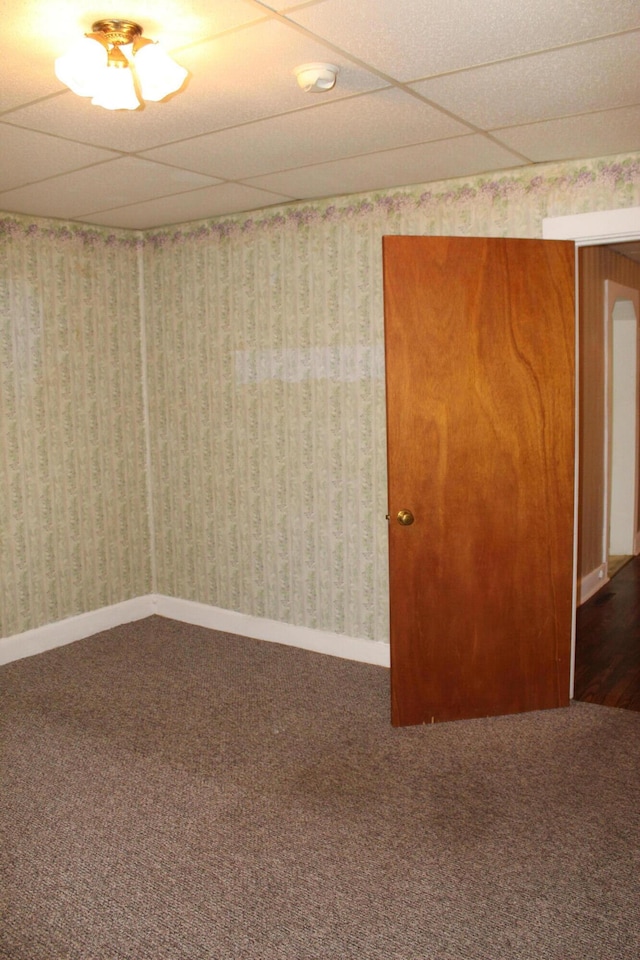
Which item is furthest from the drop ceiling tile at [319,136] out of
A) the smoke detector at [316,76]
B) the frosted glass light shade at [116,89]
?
the frosted glass light shade at [116,89]

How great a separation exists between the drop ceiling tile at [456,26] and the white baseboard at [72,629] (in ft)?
11.6

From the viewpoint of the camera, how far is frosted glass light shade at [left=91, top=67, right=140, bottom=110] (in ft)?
6.79

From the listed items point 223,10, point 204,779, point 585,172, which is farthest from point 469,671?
point 223,10

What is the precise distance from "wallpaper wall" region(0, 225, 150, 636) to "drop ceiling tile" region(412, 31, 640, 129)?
264 cm

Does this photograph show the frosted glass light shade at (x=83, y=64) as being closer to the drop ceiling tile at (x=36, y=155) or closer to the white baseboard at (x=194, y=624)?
the drop ceiling tile at (x=36, y=155)

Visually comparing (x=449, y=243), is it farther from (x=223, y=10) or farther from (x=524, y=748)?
(x=524, y=748)

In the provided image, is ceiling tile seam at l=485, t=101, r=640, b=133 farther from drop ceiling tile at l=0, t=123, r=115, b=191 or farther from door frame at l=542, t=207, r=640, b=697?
drop ceiling tile at l=0, t=123, r=115, b=191

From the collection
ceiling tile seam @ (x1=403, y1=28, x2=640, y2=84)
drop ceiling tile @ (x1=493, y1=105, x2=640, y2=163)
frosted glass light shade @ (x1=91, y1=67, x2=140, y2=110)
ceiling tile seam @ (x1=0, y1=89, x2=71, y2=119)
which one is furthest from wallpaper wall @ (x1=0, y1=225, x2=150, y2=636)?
ceiling tile seam @ (x1=403, y1=28, x2=640, y2=84)

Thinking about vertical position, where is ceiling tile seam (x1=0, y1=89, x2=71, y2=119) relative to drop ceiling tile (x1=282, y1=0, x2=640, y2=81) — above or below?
above

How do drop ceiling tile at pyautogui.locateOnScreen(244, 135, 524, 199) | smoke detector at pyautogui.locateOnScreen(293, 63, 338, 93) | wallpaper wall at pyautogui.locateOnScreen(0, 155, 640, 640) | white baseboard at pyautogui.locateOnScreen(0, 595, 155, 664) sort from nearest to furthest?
smoke detector at pyautogui.locateOnScreen(293, 63, 338, 93)
drop ceiling tile at pyautogui.locateOnScreen(244, 135, 524, 199)
wallpaper wall at pyautogui.locateOnScreen(0, 155, 640, 640)
white baseboard at pyautogui.locateOnScreen(0, 595, 155, 664)

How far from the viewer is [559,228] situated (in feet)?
11.4

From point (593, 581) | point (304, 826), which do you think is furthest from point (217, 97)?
point (593, 581)

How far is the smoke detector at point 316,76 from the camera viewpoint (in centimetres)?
224

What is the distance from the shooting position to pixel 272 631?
182 inches
